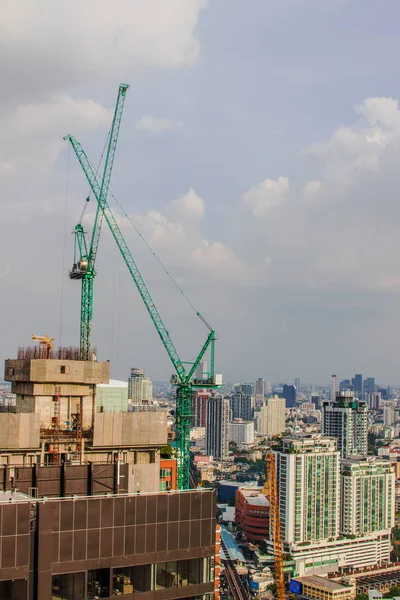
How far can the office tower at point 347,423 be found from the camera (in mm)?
177500

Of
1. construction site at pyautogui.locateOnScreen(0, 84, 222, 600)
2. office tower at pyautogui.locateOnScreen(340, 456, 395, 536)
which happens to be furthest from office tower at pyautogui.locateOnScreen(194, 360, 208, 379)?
construction site at pyautogui.locateOnScreen(0, 84, 222, 600)

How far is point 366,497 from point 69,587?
11563 centimetres

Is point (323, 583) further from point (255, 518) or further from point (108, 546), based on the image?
point (108, 546)

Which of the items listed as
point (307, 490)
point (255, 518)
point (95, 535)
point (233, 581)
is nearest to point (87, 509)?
point (95, 535)

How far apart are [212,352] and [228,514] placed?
67.0 metres

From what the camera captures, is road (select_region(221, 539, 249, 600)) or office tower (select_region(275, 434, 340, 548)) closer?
road (select_region(221, 539, 249, 600))

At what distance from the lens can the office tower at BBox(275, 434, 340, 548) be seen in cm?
11212

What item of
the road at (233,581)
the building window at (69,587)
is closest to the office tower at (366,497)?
the road at (233,581)

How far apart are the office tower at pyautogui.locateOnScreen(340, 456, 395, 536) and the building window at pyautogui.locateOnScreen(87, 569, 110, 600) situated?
365 feet

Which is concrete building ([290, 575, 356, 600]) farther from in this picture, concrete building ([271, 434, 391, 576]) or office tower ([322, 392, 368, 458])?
office tower ([322, 392, 368, 458])

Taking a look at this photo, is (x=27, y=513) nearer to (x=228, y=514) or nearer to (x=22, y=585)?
(x=22, y=585)

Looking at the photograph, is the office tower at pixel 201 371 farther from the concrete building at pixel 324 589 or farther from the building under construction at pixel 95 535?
the building under construction at pixel 95 535

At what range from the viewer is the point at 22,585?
560 inches

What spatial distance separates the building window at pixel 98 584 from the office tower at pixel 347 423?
546ft
